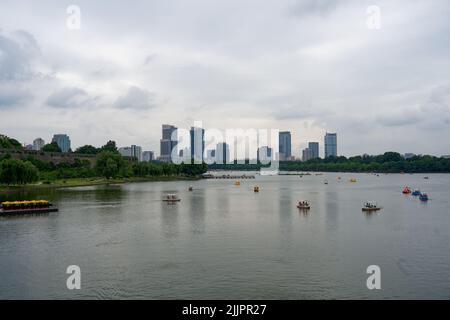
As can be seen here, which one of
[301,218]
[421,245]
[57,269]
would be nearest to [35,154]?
[301,218]

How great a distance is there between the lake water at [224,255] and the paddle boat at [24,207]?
11.0ft

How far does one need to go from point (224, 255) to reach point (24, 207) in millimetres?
39748

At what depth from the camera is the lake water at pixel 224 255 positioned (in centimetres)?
2680

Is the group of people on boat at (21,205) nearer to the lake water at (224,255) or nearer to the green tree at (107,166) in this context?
the lake water at (224,255)

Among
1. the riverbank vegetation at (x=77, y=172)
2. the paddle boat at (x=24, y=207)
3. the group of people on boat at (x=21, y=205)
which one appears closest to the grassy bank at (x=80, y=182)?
the riverbank vegetation at (x=77, y=172)

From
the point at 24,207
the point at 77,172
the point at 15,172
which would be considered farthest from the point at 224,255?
the point at 77,172

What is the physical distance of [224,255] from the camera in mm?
35250

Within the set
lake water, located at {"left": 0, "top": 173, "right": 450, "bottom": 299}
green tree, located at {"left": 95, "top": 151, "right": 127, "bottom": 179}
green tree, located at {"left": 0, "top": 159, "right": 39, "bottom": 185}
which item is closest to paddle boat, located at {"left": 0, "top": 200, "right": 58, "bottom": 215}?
lake water, located at {"left": 0, "top": 173, "right": 450, "bottom": 299}

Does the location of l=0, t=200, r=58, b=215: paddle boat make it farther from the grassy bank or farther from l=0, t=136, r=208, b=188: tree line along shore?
l=0, t=136, r=208, b=188: tree line along shore

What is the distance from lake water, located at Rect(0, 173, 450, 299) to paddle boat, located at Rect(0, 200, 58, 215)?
3346 millimetres

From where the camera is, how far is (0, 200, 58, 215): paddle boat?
196 ft
